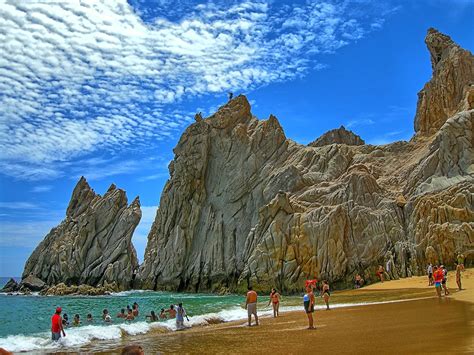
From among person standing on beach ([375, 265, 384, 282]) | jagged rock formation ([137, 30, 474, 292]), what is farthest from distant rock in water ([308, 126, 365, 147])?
person standing on beach ([375, 265, 384, 282])

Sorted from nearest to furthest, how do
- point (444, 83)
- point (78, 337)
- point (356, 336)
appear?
point (356, 336) → point (78, 337) → point (444, 83)

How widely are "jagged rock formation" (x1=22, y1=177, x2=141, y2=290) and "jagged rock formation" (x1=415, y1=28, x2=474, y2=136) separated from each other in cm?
5020

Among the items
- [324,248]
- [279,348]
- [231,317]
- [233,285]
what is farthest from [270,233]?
[279,348]

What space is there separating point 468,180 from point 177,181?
42598 millimetres

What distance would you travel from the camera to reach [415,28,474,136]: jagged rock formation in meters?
64.9

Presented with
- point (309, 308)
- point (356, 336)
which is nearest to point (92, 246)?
point (309, 308)

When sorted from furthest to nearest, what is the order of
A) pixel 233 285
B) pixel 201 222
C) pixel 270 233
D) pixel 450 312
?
pixel 201 222 < pixel 233 285 < pixel 270 233 < pixel 450 312

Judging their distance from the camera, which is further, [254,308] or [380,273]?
[380,273]

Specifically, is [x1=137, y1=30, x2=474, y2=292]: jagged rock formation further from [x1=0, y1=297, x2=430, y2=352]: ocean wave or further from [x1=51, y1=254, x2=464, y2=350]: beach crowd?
[x1=0, y1=297, x2=430, y2=352]: ocean wave

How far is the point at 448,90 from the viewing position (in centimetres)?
6575

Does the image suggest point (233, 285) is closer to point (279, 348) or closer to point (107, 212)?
point (107, 212)

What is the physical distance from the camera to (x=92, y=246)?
8094cm

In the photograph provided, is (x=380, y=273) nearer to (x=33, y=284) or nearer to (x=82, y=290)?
(x=82, y=290)

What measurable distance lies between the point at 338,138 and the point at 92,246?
48.8 metres
